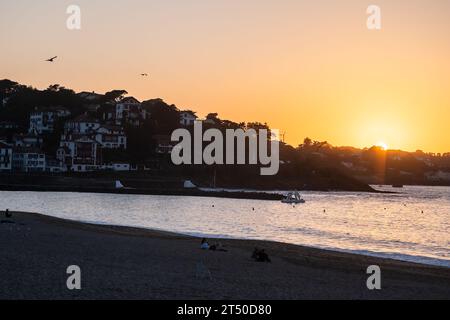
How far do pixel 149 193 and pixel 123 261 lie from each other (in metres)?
94.1

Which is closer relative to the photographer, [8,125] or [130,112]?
[130,112]

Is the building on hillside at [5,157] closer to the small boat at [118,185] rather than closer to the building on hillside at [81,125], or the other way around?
the building on hillside at [81,125]

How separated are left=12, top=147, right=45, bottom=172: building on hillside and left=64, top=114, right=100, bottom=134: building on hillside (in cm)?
1406

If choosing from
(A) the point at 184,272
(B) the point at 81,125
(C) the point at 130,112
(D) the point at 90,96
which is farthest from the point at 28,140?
(A) the point at 184,272

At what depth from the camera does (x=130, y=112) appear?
555 ft

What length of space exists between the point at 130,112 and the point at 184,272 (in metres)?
150

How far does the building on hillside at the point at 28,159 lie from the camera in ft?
470

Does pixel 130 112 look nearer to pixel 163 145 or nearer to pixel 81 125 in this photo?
pixel 81 125

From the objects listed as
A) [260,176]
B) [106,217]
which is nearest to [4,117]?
[260,176]

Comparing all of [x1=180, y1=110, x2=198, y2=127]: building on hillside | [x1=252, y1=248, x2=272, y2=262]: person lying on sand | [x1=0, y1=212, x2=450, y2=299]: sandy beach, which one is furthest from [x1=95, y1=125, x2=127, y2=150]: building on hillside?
[x1=252, y1=248, x2=272, y2=262]: person lying on sand

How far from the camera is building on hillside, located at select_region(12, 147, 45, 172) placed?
5640 inches

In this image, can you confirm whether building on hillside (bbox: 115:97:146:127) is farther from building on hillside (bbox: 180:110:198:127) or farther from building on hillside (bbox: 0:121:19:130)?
building on hillside (bbox: 0:121:19:130)

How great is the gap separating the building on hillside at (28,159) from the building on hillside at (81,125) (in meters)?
14.1

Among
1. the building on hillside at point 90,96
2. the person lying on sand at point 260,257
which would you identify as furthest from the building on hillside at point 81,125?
the person lying on sand at point 260,257
